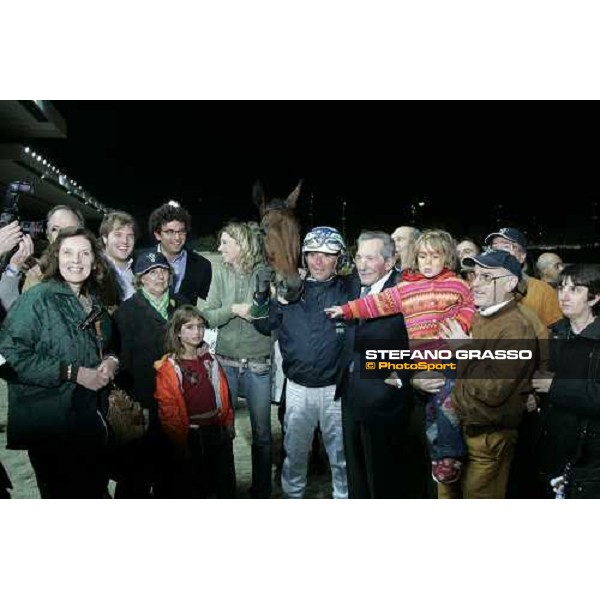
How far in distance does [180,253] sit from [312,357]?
80cm

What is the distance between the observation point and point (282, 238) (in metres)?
3.35

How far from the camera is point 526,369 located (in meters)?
3.22

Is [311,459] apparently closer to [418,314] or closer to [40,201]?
[418,314]

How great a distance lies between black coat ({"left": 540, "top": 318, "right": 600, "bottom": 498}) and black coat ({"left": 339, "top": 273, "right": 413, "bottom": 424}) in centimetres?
66

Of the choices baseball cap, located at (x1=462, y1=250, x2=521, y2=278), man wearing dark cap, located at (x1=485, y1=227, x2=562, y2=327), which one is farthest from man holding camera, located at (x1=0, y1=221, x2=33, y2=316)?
man wearing dark cap, located at (x1=485, y1=227, x2=562, y2=327)

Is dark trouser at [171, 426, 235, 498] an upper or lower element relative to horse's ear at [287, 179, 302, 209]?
lower

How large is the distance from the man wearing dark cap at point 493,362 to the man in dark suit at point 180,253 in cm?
112

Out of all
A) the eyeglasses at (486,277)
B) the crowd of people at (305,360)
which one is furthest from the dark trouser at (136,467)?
the eyeglasses at (486,277)

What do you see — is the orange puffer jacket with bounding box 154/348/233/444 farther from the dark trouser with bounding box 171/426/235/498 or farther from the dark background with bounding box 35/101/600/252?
→ the dark background with bounding box 35/101/600/252

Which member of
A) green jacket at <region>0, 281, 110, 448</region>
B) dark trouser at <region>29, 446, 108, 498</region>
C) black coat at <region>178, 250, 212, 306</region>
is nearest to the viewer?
green jacket at <region>0, 281, 110, 448</region>

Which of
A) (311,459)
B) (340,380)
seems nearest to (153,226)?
(340,380)

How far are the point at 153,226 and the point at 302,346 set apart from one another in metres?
0.90

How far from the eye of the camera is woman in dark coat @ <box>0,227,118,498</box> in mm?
3176

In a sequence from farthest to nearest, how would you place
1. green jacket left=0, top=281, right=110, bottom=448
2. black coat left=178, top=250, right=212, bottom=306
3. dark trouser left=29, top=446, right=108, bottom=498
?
Answer: 1. black coat left=178, top=250, right=212, bottom=306
2. dark trouser left=29, top=446, right=108, bottom=498
3. green jacket left=0, top=281, right=110, bottom=448
